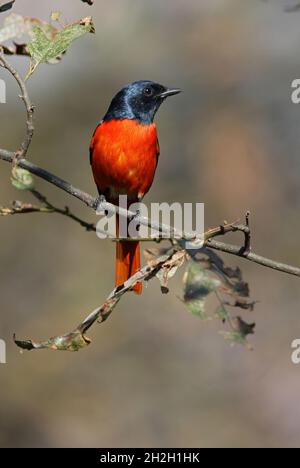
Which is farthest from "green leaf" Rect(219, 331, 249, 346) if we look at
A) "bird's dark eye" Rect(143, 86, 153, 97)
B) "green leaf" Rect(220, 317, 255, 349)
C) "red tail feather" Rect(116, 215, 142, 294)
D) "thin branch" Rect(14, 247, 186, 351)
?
"bird's dark eye" Rect(143, 86, 153, 97)

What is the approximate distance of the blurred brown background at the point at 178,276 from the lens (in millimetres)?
6484

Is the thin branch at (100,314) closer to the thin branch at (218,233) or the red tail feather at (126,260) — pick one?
the thin branch at (218,233)

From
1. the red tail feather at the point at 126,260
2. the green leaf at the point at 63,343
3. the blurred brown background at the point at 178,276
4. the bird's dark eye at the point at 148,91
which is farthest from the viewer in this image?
the blurred brown background at the point at 178,276

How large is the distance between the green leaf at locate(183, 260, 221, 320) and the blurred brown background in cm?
434

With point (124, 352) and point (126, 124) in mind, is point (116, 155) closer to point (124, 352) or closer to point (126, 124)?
point (126, 124)

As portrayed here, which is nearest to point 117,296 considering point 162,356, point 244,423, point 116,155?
point 116,155

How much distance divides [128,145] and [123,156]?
67mm

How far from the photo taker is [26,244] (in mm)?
8250

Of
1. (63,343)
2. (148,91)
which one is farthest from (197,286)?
(148,91)

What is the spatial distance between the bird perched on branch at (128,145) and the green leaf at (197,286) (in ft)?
7.14

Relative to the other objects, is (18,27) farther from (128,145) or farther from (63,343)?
(128,145)

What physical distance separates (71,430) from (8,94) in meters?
4.27

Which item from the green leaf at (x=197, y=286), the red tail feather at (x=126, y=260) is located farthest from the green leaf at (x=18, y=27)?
the red tail feather at (x=126, y=260)

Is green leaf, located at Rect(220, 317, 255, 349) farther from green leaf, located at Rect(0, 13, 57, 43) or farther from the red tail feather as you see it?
the red tail feather
